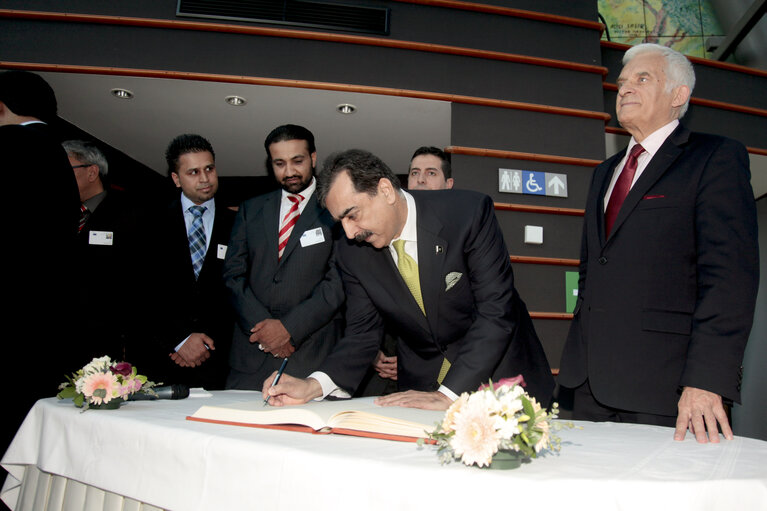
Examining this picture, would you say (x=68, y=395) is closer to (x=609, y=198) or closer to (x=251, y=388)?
(x=251, y=388)

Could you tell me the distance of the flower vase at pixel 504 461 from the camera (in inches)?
29.6

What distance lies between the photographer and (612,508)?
0.67 m

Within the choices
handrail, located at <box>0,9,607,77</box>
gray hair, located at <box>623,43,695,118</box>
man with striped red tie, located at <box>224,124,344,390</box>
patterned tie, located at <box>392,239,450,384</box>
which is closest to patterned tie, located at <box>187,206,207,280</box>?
man with striped red tie, located at <box>224,124,344,390</box>

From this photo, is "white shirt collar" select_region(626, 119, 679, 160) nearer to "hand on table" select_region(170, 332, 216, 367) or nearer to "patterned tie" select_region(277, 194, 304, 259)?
"patterned tie" select_region(277, 194, 304, 259)

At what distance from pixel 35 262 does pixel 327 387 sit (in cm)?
93

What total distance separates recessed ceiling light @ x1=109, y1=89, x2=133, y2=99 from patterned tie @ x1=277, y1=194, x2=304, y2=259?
1.48 metres

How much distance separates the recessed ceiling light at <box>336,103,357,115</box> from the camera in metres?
3.54

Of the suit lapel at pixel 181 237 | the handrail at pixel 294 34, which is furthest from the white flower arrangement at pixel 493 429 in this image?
the handrail at pixel 294 34

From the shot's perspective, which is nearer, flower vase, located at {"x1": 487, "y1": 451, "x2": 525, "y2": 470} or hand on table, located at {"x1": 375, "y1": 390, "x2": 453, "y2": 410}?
flower vase, located at {"x1": 487, "y1": 451, "x2": 525, "y2": 470}

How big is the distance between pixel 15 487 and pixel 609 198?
6.04 ft

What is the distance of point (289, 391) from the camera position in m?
1.40

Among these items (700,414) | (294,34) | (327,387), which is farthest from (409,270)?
(294,34)

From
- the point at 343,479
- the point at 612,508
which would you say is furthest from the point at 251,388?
the point at 612,508

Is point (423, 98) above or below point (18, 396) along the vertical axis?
above
